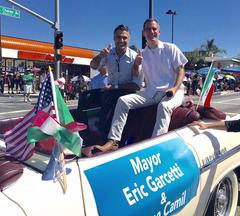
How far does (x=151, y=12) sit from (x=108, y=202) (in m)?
18.4

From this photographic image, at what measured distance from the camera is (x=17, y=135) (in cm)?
244

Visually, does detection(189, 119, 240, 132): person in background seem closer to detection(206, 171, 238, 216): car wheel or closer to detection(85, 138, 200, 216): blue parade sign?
detection(206, 171, 238, 216): car wheel

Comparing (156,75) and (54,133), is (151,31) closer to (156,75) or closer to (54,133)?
(156,75)

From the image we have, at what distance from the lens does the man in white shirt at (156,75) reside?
361 cm

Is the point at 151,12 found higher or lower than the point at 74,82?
higher

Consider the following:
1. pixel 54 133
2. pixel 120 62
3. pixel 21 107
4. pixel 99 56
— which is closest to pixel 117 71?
pixel 120 62

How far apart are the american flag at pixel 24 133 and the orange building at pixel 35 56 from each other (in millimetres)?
23282

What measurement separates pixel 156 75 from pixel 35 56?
28.1 meters

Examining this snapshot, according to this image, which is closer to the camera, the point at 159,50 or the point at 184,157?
the point at 184,157

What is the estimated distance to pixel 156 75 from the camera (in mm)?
4000

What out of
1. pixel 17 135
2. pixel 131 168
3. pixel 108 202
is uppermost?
pixel 17 135

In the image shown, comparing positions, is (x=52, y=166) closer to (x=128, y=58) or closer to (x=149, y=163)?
(x=149, y=163)

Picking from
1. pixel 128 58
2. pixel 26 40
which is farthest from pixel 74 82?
pixel 128 58

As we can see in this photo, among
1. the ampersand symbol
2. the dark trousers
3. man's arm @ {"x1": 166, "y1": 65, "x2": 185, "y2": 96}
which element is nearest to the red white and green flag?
the ampersand symbol
